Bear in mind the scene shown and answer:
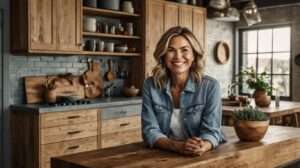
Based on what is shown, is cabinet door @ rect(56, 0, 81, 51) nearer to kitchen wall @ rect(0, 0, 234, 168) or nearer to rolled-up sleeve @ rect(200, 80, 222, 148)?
kitchen wall @ rect(0, 0, 234, 168)

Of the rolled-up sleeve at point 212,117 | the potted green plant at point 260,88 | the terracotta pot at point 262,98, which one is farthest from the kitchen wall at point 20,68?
the rolled-up sleeve at point 212,117

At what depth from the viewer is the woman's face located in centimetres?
205

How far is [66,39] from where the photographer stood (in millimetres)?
4746

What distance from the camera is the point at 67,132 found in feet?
14.5

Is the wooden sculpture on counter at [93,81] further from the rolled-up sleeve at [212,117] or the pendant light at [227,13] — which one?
the rolled-up sleeve at [212,117]

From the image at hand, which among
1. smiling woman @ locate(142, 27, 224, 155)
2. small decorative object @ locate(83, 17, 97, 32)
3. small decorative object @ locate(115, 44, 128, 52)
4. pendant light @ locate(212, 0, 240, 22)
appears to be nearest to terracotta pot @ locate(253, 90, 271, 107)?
pendant light @ locate(212, 0, 240, 22)

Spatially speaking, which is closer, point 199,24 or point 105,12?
point 105,12

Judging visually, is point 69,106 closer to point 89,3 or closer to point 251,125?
point 89,3

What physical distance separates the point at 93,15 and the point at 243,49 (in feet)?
11.3

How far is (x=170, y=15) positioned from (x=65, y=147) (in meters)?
2.76

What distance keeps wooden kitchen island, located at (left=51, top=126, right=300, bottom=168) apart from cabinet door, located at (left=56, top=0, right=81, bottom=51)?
2856mm

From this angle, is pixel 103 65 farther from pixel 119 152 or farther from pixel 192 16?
pixel 119 152

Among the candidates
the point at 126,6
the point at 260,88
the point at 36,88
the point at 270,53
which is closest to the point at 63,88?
the point at 36,88

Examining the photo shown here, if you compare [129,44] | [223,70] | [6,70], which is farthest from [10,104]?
[223,70]
